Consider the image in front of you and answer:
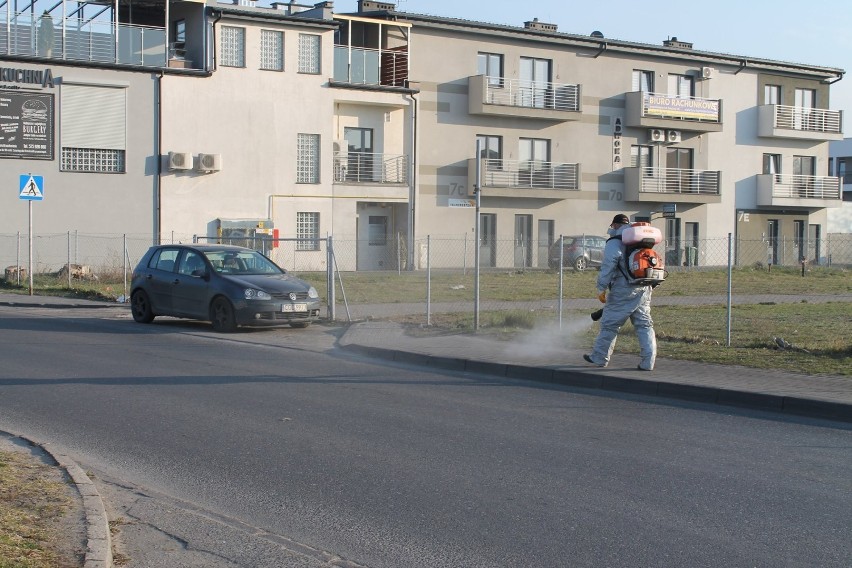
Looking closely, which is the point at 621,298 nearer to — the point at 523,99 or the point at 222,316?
the point at 222,316

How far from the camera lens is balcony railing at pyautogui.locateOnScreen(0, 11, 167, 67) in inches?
1230

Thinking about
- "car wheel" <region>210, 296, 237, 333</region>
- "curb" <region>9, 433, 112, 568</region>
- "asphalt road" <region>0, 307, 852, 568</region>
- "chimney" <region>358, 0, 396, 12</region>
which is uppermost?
"chimney" <region>358, 0, 396, 12</region>

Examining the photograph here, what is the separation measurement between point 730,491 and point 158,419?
5.13m

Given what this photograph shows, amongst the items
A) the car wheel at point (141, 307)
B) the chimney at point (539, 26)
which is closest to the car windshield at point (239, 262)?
the car wheel at point (141, 307)

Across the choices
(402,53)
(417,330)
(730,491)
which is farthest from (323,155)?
(730,491)

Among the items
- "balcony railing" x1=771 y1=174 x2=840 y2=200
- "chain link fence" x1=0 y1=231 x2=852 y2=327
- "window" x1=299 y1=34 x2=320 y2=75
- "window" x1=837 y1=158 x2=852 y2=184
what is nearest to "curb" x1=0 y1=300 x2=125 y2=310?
"chain link fence" x1=0 y1=231 x2=852 y2=327

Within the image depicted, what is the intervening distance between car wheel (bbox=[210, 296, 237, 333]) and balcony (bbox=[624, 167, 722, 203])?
Result: 2946 cm

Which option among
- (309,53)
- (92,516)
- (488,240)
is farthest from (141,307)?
(488,240)

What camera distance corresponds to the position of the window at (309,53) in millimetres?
35969

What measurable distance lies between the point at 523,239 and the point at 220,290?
25594 millimetres

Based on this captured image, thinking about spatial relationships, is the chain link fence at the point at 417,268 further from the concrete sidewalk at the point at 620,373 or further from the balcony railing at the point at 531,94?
the balcony railing at the point at 531,94

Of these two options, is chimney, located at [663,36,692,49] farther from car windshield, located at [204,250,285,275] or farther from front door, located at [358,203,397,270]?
car windshield, located at [204,250,285,275]

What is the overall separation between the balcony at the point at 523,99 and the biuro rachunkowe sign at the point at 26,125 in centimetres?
1609

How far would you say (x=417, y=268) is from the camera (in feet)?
126
